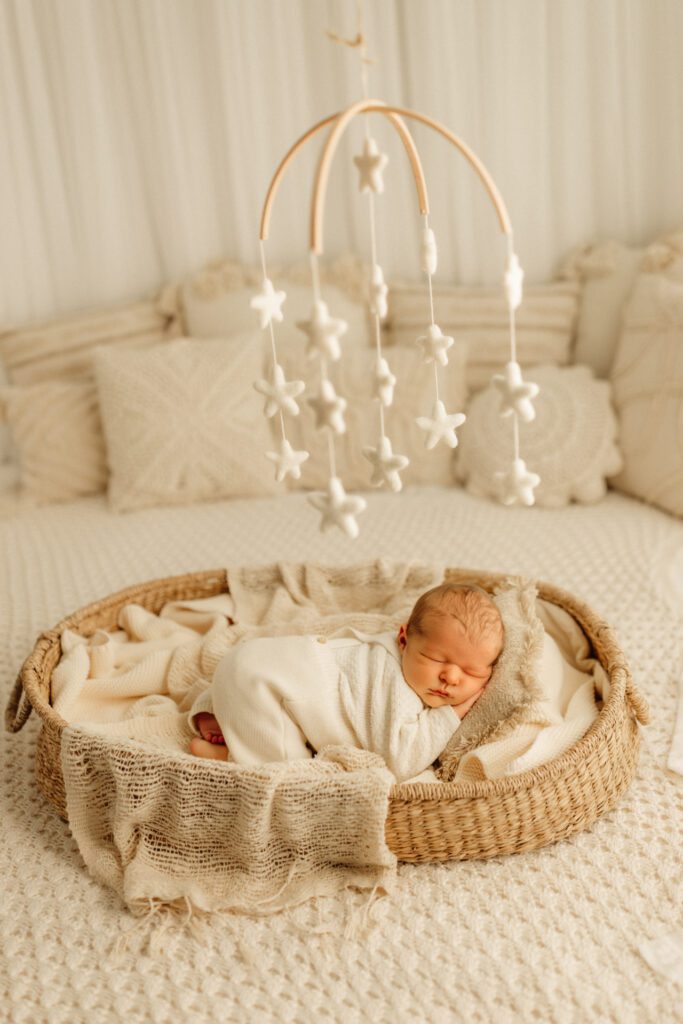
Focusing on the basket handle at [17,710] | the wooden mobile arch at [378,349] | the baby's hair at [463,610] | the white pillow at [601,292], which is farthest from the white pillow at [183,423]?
the wooden mobile arch at [378,349]

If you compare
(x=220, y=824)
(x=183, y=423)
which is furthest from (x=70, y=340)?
(x=220, y=824)

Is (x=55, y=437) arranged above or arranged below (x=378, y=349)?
below

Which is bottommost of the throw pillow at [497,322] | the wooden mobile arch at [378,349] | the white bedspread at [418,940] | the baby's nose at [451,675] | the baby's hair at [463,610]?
the white bedspread at [418,940]

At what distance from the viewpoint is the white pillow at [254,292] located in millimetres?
2621

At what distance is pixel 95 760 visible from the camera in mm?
1339

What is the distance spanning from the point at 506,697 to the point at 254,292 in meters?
1.49

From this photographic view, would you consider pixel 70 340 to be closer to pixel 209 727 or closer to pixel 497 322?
pixel 497 322

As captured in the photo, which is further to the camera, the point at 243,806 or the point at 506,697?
the point at 506,697

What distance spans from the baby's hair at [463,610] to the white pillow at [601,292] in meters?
1.19

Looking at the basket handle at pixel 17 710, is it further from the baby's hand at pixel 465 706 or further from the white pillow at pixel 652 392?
the white pillow at pixel 652 392

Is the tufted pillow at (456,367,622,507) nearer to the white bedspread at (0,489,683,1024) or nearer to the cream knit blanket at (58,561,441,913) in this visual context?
the white bedspread at (0,489,683,1024)

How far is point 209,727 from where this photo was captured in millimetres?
1514

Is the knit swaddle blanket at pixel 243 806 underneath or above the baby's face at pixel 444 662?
underneath

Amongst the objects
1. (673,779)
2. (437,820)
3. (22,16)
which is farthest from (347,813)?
(22,16)
